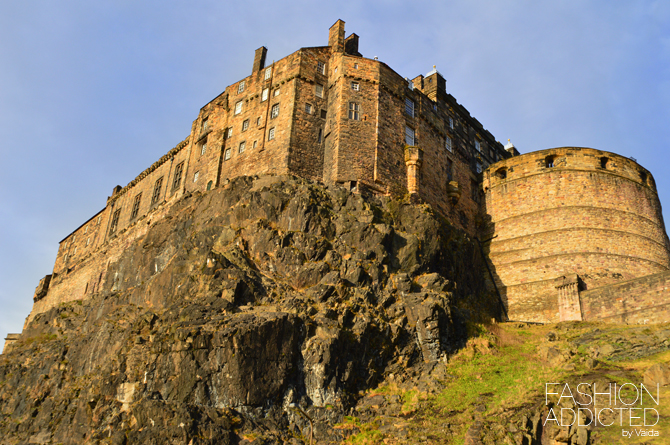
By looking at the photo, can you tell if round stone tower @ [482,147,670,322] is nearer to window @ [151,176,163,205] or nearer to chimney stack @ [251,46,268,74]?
chimney stack @ [251,46,268,74]

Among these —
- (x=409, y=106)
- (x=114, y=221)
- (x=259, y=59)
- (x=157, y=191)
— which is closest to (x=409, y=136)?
(x=409, y=106)

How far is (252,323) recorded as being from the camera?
2452 cm

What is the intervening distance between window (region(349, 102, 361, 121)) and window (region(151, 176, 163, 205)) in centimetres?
1825

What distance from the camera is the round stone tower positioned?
38.2 m

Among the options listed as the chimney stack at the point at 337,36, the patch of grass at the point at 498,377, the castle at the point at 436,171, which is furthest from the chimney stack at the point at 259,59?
the patch of grass at the point at 498,377

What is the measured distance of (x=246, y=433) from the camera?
22.6 metres

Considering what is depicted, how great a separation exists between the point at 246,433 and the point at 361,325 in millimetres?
7287

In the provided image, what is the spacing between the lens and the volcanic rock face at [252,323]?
23469 mm

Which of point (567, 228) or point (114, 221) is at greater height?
point (114, 221)

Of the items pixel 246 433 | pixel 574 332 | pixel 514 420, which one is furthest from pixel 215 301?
pixel 574 332

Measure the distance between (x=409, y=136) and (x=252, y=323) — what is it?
69.7 ft

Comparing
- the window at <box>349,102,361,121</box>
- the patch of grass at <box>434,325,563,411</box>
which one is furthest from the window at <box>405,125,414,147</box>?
the patch of grass at <box>434,325,563,411</box>

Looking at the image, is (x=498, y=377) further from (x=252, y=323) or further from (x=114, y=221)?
(x=114, y=221)

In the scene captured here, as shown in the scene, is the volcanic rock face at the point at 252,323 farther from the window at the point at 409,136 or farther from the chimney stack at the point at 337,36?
the chimney stack at the point at 337,36
